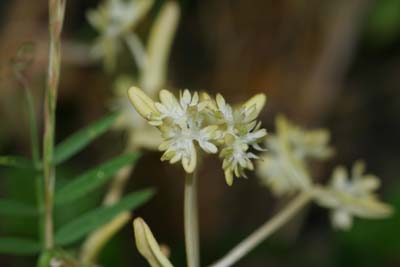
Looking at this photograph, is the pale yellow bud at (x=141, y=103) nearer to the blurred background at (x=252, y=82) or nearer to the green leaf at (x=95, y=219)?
the green leaf at (x=95, y=219)

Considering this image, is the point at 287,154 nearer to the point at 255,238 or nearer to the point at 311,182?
the point at 311,182

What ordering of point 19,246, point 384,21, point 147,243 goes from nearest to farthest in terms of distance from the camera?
point 147,243
point 19,246
point 384,21

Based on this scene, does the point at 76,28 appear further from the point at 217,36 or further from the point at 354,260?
the point at 354,260

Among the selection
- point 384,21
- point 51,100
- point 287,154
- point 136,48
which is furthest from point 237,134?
point 384,21

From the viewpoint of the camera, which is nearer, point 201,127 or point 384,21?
point 201,127

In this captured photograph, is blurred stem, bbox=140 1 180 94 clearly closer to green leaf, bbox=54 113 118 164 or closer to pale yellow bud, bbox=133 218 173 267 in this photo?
green leaf, bbox=54 113 118 164

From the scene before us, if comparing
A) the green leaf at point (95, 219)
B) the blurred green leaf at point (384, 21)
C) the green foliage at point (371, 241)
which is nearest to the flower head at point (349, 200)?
the green leaf at point (95, 219)

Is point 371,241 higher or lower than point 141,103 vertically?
higher
